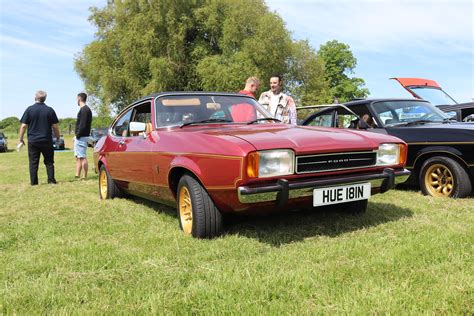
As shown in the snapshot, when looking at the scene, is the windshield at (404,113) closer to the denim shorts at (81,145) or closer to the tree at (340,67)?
the denim shorts at (81,145)

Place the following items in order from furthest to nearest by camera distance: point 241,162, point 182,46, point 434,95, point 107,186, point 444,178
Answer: point 182,46 → point 434,95 → point 107,186 → point 444,178 → point 241,162

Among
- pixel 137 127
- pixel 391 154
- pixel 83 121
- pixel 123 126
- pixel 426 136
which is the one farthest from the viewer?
pixel 83 121

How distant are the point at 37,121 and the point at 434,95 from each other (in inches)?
308

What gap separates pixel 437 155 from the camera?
5543 millimetres

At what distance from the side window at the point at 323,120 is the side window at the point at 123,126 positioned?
3039 mm

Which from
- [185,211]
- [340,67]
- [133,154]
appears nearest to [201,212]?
[185,211]

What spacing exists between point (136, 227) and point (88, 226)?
1.71ft

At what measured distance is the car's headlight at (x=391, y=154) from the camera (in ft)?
12.7

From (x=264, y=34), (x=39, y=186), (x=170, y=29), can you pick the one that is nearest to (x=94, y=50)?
(x=170, y=29)

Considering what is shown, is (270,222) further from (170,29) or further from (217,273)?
(170,29)

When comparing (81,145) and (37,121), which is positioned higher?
(37,121)

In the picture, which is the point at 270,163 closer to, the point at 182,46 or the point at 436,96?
the point at 436,96

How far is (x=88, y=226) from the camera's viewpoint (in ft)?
14.4

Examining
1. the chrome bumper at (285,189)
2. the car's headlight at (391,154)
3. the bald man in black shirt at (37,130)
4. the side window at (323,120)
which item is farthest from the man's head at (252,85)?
the bald man in black shirt at (37,130)
